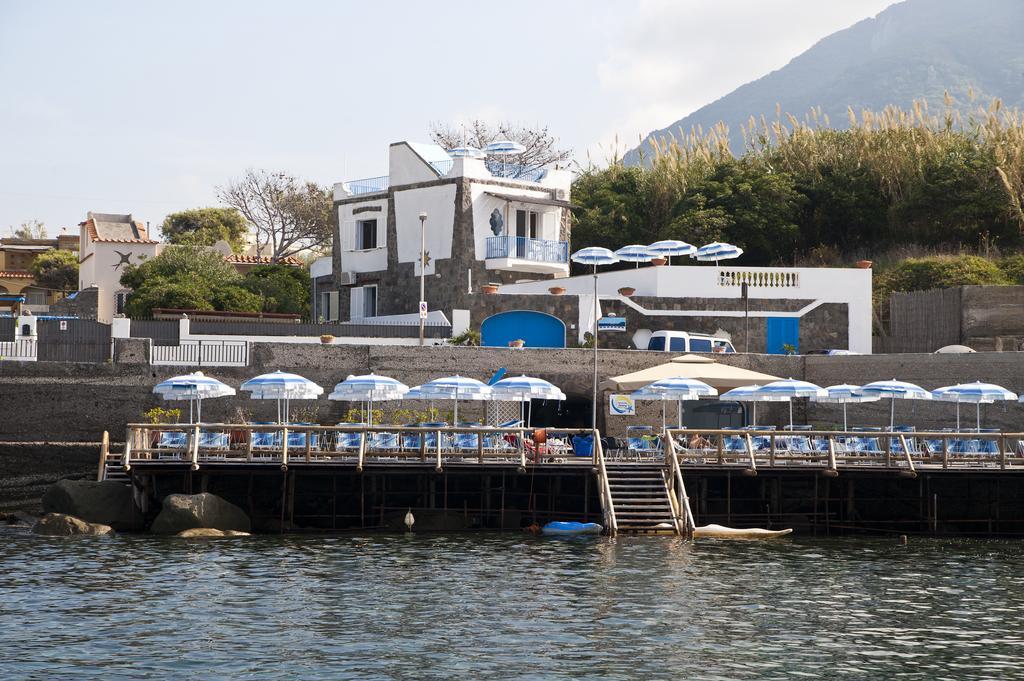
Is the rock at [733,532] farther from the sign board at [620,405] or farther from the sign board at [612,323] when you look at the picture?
the sign board at [612,323]

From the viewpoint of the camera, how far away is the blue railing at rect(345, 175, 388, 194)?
2349 inches

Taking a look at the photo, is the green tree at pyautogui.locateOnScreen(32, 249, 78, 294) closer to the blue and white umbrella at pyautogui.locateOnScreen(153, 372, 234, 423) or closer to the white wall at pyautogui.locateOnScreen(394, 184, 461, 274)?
the white wall at pyautogui.locateOnScreen(394, 184, 461, 274)

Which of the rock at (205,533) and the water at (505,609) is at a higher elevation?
the rock at (205,533)

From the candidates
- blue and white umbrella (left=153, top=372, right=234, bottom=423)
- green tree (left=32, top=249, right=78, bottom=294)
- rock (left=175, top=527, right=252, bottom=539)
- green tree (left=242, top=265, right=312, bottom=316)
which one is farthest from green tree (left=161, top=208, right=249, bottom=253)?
rock (left=175, top=527, right=252, bottom=539)

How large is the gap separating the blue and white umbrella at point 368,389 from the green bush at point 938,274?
2502 centimetres

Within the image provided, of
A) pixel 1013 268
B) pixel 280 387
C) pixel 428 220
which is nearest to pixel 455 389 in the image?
pixel 280 387

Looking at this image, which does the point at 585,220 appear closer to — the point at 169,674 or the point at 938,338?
the point at 938,338

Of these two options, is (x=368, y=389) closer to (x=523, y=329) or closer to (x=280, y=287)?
(x=523, y=329)

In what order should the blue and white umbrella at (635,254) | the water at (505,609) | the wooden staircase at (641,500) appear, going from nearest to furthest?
the water at (505,609)
the wooden staircase at (641,500)
the blue and white umbrella at (635,254)

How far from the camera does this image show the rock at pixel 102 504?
116 feet

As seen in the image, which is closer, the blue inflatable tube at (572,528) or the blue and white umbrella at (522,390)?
the blue inflatable tube at (572,528)

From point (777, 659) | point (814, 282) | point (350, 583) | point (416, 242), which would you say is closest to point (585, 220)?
point (416, 242)

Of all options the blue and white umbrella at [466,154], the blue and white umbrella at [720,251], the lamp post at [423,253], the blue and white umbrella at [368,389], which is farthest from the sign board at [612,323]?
the blue and white umbrella at [368,389]

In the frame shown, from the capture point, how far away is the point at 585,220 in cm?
6775
